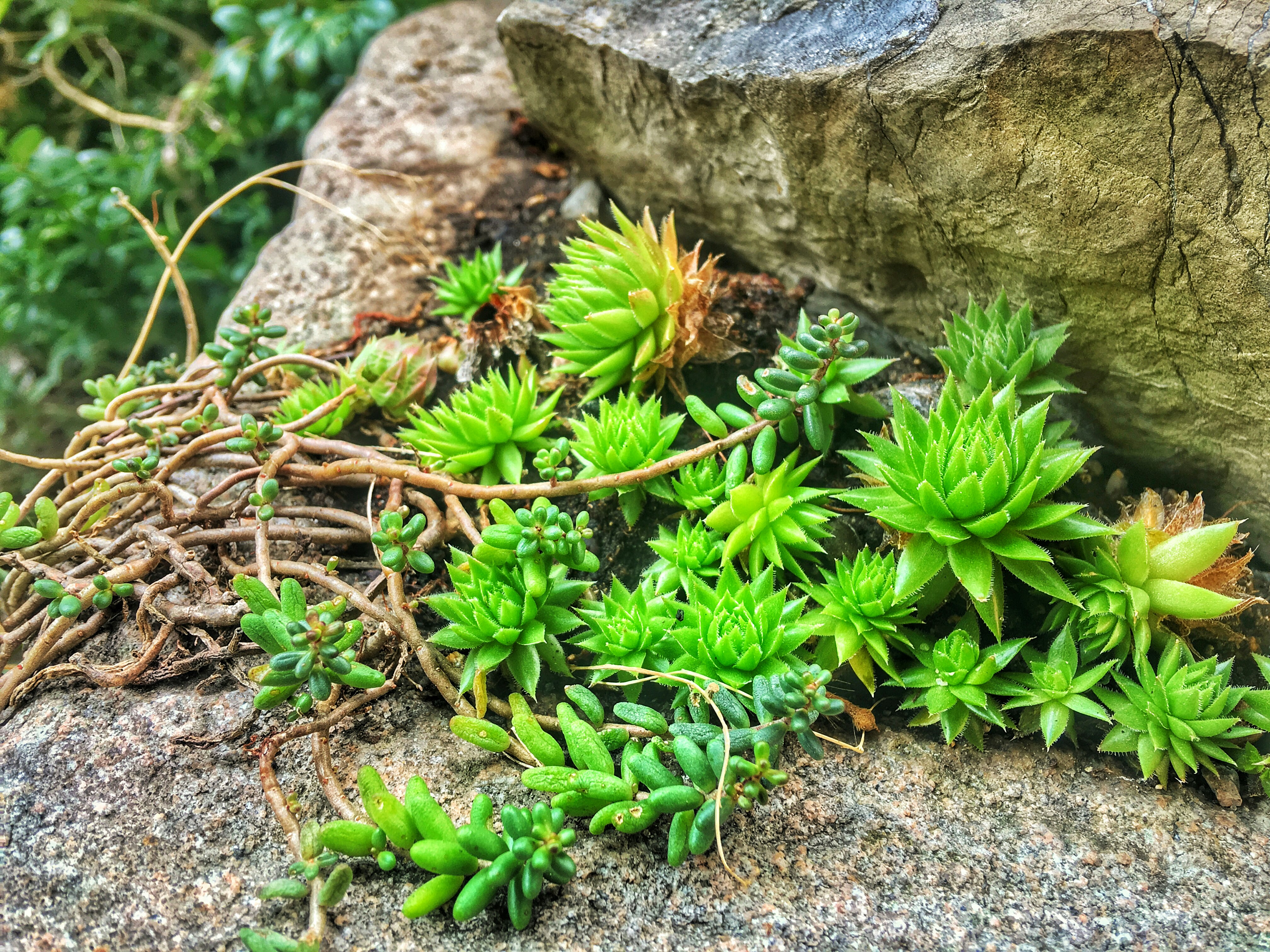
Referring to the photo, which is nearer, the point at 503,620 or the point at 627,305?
the point at 503,620

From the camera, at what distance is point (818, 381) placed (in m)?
1.87

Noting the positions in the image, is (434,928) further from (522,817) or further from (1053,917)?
(1053,917)

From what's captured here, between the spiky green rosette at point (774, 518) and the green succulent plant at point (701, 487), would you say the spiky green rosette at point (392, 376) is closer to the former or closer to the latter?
the green succulent plant at point (701, 487)

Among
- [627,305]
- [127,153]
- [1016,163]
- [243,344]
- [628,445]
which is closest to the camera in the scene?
[1016,163]

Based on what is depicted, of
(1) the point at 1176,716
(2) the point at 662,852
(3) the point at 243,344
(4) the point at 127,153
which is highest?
(4) the point at 127,153

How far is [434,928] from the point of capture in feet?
4.63

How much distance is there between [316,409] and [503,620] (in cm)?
94

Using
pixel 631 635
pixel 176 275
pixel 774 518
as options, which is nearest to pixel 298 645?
pixel 631 635

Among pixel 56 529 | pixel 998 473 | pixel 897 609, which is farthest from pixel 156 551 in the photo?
pixel 998 473

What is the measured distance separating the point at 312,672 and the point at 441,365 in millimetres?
1280

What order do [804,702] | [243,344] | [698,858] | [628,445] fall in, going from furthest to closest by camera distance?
1. [243,344]
2. [628,445]
3. [698,858]
4. [804,702]

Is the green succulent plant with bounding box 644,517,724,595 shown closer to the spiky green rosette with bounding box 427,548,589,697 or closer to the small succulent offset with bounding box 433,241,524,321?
the spiky green rosette with bounding box 427,548,589,697

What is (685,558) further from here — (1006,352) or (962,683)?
(1006,352)

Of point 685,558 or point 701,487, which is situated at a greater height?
point 701,487
